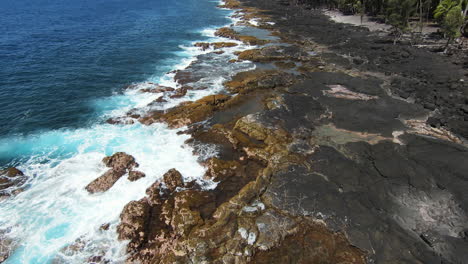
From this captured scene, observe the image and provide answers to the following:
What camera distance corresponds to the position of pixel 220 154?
26.2 metres

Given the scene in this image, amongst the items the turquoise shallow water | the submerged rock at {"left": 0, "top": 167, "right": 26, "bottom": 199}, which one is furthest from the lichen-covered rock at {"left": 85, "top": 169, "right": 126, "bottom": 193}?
the turquoise shallow water

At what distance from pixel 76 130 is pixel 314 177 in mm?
30123

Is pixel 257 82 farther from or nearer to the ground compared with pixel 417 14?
nearer to the ground

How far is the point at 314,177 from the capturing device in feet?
70.7

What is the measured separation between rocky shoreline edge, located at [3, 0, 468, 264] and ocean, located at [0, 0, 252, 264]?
5.79 ft

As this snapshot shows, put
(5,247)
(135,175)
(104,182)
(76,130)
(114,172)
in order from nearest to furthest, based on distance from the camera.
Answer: (5,247) → (104,182) → (135,175) → (114,172) → (76,130)

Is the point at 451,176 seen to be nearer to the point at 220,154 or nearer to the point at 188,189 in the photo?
the point at 220,154

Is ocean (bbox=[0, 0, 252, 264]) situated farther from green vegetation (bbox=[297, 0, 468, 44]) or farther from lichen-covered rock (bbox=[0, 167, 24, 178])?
green vegetation (bbox=[297, 0, 468, 44])

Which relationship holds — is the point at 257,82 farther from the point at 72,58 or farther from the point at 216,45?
the point at 72,58

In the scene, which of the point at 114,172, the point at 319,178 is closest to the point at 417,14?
the point at 319,178

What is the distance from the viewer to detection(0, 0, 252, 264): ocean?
18795 millimetres

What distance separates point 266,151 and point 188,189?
29.7ft

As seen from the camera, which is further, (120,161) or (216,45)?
(216,45)

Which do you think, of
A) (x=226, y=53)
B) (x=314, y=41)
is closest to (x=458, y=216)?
(x=226, y=53)
